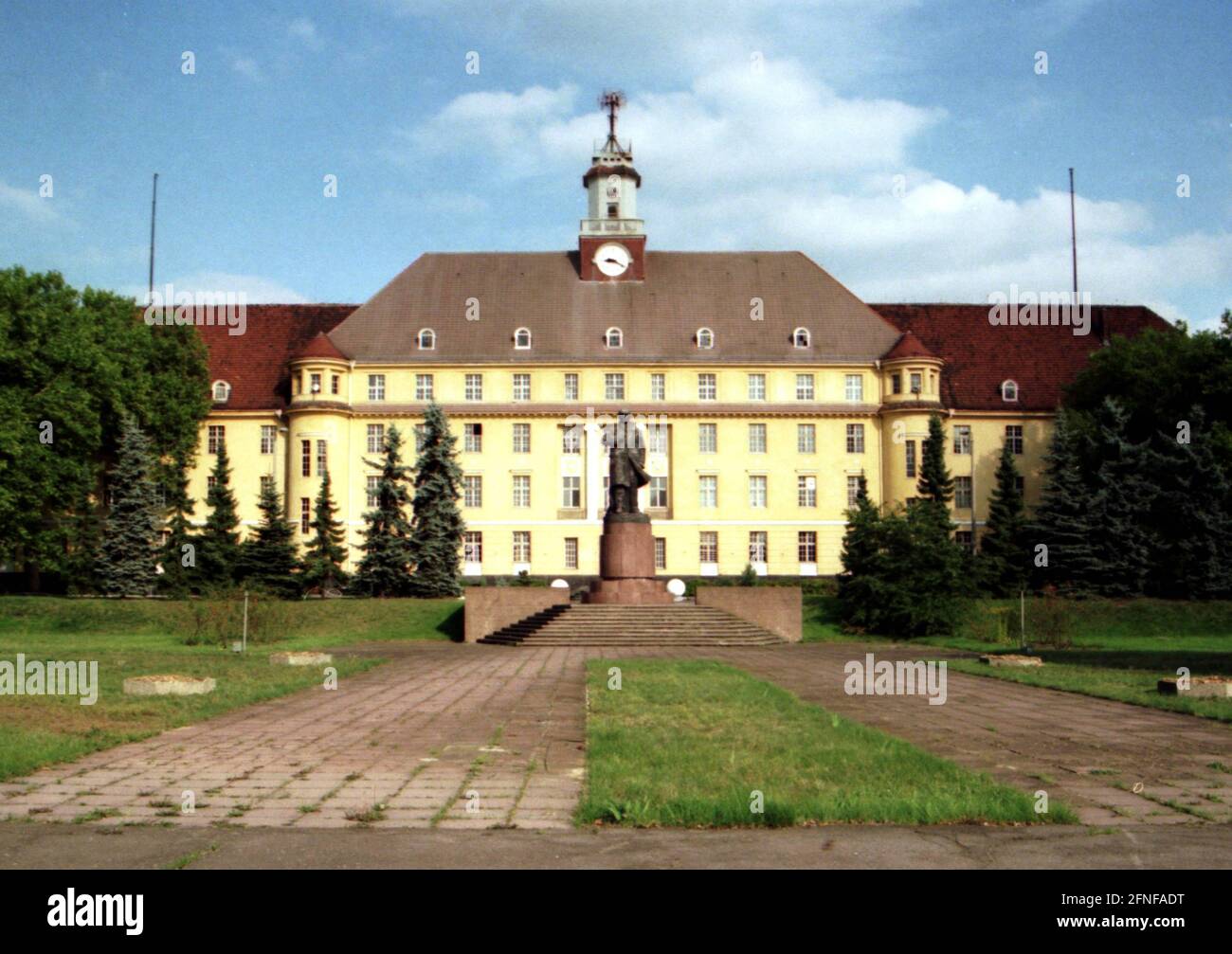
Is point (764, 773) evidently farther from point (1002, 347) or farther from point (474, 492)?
point (1002, 347)

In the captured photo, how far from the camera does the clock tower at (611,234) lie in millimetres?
65562

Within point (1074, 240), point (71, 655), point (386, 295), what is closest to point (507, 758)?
point (71, 655)

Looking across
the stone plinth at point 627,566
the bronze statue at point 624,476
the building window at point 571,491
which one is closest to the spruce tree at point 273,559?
the stone plinth at point 627,566

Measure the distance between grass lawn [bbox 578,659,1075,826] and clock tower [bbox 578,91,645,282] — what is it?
2034 inches

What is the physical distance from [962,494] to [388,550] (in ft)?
106

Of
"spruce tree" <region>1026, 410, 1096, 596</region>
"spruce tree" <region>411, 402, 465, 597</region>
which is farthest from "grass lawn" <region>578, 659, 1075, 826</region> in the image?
"spruce tree" <region>1026, 410, 1096, 596</region>

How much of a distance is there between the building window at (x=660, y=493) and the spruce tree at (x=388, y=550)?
18.4 meters

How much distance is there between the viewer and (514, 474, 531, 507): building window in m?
63.2

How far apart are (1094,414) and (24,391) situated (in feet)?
146

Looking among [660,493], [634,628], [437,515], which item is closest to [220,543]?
[437,515]

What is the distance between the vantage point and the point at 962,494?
63781 millimetres

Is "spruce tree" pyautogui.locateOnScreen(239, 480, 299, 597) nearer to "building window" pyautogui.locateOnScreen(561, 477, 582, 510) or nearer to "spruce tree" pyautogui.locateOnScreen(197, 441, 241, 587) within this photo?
"spruce tree" pyautogui.locateOnScreen(197, 441, 241, 587)

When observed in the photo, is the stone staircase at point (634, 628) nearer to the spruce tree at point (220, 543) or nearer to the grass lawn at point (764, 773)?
the spruce tree at point (220, 543)

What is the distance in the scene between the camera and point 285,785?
935cm
